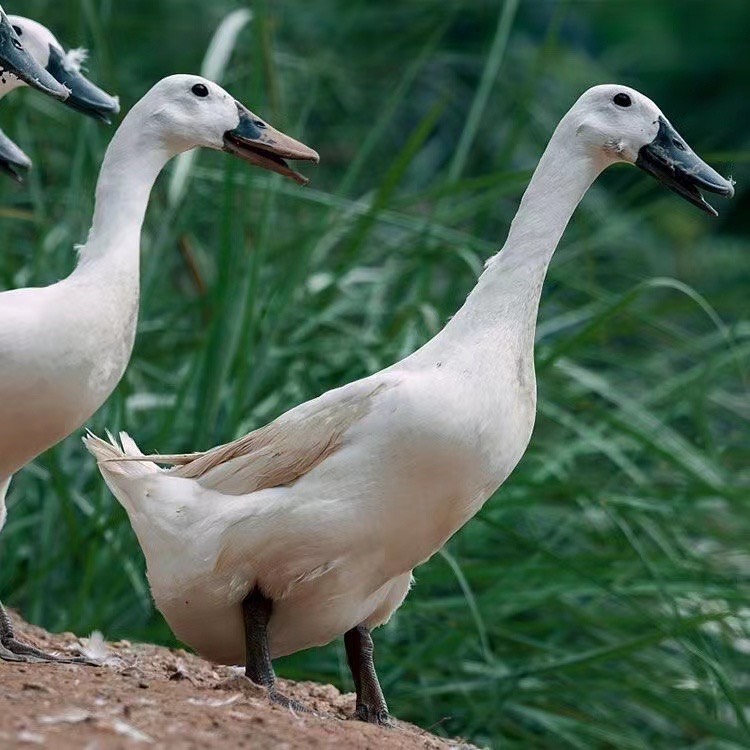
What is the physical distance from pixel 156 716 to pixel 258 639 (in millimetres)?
740

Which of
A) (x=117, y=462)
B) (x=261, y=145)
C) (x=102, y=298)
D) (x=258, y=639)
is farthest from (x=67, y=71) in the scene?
(x=258, y=639)

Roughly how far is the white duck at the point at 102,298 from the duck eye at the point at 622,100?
84 cm

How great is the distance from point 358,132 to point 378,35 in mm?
793

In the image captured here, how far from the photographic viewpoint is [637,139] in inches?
170

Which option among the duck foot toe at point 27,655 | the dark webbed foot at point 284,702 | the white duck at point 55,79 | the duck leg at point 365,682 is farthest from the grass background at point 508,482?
the duck foot toe at point 27,655

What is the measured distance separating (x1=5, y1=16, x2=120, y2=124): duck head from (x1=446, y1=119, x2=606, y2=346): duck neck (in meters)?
1.52

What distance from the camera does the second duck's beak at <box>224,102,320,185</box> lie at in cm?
463

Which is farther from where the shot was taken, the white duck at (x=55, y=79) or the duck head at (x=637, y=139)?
the white duck at (x=55, y=79)

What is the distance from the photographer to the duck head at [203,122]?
182 inches

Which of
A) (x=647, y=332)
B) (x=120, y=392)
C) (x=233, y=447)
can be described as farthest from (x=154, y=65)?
(x=233, y=447)

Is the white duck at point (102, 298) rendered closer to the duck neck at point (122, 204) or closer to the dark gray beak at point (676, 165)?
the duck neck at point (122, 204)

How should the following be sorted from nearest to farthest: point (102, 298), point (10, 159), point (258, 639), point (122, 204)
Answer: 1. point (258, 639)
2. point (102, 298)
3. point (122, 204)
4. point (10, 159)

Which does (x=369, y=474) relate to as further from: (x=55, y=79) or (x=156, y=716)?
(x=55, y=79)

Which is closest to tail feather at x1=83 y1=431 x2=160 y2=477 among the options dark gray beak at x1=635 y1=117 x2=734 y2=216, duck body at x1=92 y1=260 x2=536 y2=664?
duck body at x1=92 y1=260 x2=536 y2=664
